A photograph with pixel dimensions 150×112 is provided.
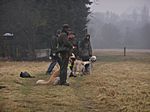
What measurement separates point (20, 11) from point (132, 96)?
89.9ft

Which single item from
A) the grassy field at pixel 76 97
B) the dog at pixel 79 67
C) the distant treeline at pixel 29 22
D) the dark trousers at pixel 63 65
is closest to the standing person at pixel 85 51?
the dog at pixel 79 67

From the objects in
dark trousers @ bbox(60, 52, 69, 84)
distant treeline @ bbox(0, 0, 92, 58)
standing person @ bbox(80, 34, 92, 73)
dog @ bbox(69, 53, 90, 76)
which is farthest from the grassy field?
distant treeline @ bbox(0, 0, 92, 58)

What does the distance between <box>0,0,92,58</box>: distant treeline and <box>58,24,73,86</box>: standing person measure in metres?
22.2

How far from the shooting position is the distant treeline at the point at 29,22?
38.3 m

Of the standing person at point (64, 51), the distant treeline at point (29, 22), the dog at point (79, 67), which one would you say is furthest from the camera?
the distant treeline at point (29, 22)

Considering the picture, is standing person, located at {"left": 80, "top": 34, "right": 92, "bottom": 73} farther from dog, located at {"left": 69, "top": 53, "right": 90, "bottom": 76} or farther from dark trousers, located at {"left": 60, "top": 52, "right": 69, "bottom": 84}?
dark trousers, located at {"left": 60, "top": 52, "right": 69, "bottom": 84}

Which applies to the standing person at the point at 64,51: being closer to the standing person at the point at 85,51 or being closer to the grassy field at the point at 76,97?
the grassy field at the point at 76,97

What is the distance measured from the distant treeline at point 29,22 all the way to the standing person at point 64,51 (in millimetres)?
22190

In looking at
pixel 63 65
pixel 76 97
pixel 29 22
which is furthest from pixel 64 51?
pixel 29 22

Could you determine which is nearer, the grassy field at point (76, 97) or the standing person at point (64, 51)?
the grassy field at point (76, 97)

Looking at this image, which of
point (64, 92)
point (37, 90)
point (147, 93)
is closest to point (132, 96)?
point (147, 93)

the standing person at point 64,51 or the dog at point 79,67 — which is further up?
the standing person at point 64,51

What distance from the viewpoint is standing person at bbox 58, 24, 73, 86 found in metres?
15.9

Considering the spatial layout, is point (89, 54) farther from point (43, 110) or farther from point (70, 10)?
point (70, 10)
